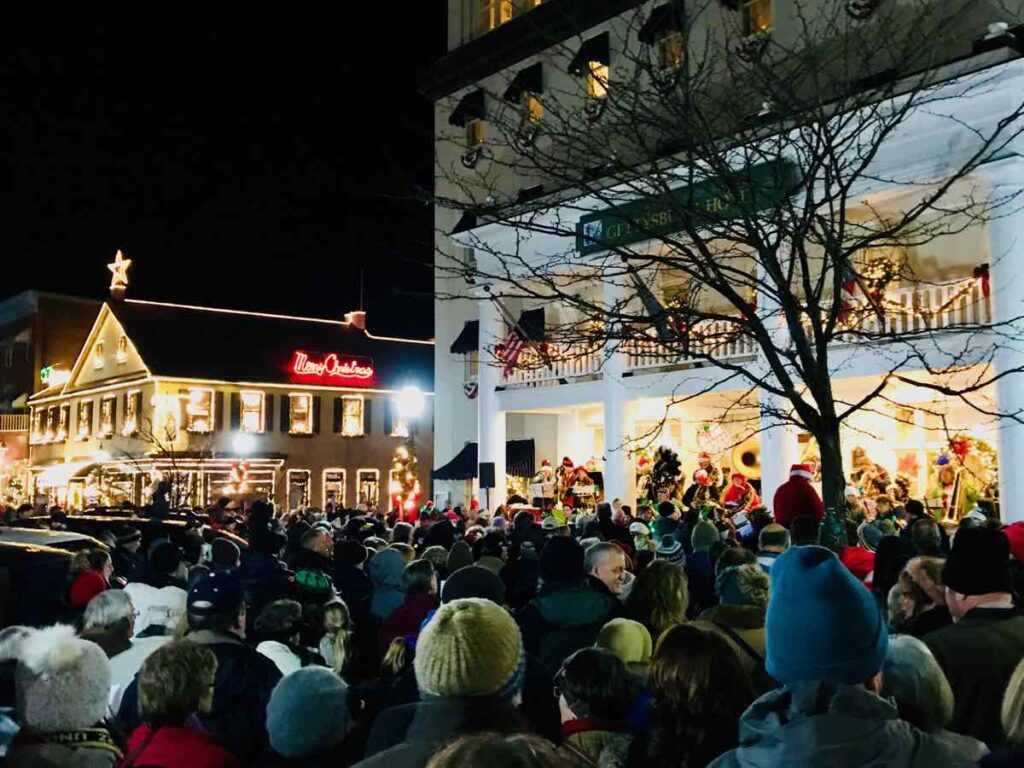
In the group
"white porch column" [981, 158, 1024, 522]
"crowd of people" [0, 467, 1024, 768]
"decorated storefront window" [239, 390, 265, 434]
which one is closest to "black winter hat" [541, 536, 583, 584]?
"crowd of people" [0, 467, 1024, 768]

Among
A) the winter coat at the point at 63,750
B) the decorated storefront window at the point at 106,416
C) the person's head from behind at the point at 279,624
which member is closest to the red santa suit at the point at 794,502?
the person's head from behind at the point at 279,624

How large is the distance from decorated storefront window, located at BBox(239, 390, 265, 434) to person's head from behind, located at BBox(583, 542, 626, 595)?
126 feet

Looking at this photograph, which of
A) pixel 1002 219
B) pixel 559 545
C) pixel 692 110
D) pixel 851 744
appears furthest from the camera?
pixel 1002 219

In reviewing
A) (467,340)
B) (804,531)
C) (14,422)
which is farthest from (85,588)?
(14,422)

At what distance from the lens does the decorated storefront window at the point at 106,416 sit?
145 feet

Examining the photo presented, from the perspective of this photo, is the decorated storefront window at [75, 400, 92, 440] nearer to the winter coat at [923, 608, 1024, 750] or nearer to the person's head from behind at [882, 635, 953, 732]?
the winter coat at [923, 608, 1024, 750]

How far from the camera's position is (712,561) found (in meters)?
8.02

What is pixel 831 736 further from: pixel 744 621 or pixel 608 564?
pixel 608 564

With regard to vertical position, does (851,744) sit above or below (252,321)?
below

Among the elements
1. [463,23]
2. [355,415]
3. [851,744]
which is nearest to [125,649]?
[851,744]

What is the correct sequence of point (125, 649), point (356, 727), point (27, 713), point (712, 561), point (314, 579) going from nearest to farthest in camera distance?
point (27, 713) → point (356, 727) → point (125, 649) → point (314, 579) → point (712, 561)

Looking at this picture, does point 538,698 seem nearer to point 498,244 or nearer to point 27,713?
point 27,713

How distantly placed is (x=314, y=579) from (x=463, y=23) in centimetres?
2467

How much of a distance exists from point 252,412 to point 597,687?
4144 cm
